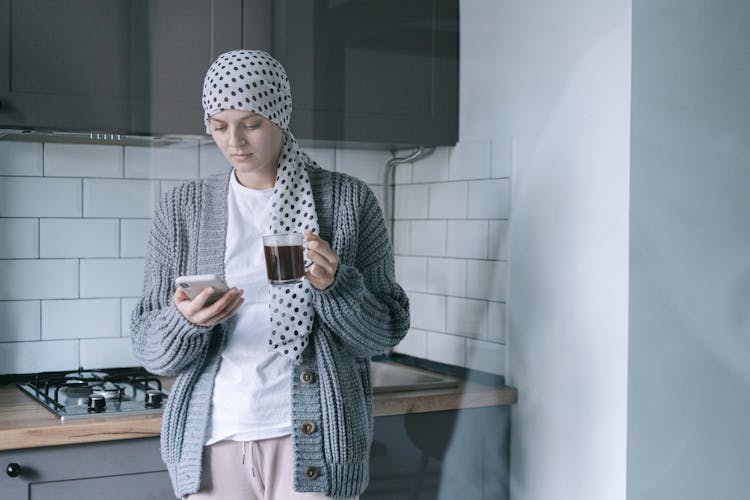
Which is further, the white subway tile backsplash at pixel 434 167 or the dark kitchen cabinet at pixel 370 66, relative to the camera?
the white subway tile backsplash at pixel 434 167

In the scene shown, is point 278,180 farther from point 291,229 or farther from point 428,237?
point 428,237

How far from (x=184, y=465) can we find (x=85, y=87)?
0.74 m

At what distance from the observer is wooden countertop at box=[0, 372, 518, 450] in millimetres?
1493

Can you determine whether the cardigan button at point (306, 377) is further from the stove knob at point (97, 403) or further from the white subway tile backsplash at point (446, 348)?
the white subway tile backsplash at point (446, 348)

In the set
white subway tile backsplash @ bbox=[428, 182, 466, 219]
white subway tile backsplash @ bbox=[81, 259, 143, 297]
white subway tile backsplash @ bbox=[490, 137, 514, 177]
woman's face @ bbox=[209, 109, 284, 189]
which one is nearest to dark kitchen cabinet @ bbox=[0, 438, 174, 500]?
white subway tile backsplash @ bbox=[81, 259, 143, 297]

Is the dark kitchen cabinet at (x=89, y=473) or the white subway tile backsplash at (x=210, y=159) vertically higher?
the white subway tile backsplash at (x=210, y=159)

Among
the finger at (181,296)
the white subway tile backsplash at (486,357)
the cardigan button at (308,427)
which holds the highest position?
the finger at (181,296)

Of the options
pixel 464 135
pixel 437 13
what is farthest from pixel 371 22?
pixel 464 135

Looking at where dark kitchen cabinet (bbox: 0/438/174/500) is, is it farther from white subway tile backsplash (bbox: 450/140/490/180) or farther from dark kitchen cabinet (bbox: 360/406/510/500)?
white subway tile backsplash (bbox: 450/140/490/180)

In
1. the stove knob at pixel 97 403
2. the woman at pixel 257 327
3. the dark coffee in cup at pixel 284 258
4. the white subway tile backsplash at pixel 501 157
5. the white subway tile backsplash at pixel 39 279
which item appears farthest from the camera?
the white subway tile backsplash at pixel 501 157

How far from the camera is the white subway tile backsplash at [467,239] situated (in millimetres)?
1979

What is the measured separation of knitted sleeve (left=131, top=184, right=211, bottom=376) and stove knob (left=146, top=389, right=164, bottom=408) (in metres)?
0.30

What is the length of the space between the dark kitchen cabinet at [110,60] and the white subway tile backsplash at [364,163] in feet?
0.98

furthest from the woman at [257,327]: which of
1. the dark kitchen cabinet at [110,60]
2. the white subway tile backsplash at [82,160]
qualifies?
the white subway tile backsplash at [82,160]
